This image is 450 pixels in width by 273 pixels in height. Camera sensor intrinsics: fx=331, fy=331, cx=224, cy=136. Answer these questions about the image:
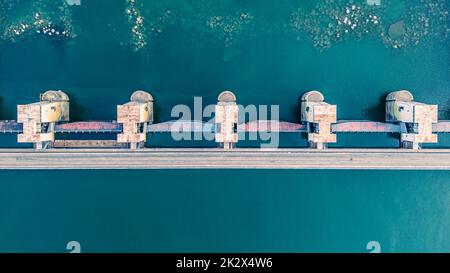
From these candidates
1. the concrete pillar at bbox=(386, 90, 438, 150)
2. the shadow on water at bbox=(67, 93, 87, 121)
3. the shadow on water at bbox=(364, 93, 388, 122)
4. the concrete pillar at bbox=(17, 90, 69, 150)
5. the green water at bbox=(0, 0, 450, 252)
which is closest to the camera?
the concrete pillar at bbox=(17, 90, 69, 150)

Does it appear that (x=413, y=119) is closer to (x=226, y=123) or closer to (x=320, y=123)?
(x=320, y=123)

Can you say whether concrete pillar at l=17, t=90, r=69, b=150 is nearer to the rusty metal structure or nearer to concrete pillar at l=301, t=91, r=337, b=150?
the rusty metal structure

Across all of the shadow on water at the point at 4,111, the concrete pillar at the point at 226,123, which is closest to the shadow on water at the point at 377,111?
the concrete pillar at the point at 226,123

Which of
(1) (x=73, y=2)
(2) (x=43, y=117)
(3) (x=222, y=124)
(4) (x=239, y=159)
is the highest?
(1) (x=73, y=2)

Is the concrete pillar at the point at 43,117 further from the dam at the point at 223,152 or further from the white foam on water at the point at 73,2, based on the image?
the white foam on water at the point at 73,2

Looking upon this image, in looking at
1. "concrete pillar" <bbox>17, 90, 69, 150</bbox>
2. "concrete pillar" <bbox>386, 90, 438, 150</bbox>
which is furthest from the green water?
"concrete pillar" <bbox>386, 90, 438, 150</bbox>

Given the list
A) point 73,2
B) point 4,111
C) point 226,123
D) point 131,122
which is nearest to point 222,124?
point 226,123
